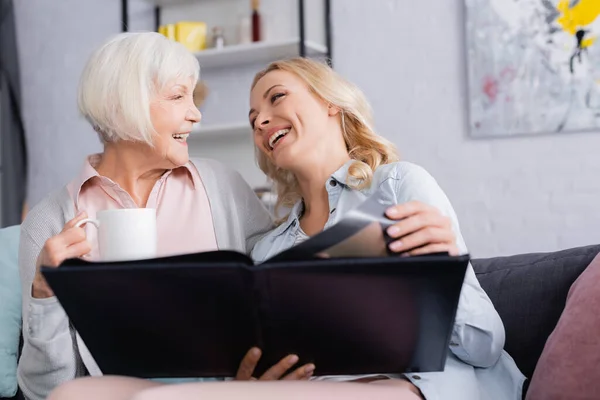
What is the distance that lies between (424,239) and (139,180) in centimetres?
85

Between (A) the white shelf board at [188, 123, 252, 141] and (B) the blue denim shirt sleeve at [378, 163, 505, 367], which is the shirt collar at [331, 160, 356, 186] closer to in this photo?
(B) the blue denim shirt sleeve at [378, 163, 505, 367]

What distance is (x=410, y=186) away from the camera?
4.69ft

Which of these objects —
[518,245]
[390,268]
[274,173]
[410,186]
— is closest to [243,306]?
[390,268]

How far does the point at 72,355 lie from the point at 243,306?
657mm

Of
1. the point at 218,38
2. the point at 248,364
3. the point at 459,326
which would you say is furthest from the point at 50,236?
the point at 218,38

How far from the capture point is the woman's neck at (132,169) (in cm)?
168

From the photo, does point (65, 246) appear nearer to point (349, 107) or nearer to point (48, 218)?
point (48, 218)

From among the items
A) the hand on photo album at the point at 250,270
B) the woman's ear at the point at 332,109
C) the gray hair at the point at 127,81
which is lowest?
the hand on photo album at the point at 250,270

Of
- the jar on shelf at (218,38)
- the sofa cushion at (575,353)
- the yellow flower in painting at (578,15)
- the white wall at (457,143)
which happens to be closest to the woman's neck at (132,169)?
the sofa cushion at (575,353)

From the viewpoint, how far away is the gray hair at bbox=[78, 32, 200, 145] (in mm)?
1620

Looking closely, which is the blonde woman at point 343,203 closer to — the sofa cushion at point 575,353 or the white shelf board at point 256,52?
the sofa cushion at point 575,353

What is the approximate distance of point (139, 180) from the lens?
173 centimetres

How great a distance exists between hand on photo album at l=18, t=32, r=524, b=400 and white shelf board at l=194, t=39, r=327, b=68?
1.22m

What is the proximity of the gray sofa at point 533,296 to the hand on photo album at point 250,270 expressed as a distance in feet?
0.64
